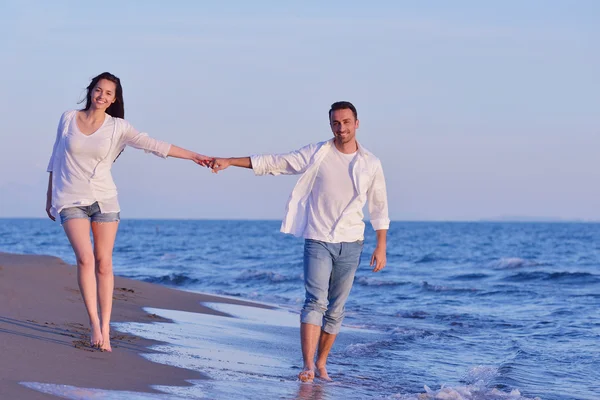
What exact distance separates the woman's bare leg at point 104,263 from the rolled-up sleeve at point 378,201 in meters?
1.89

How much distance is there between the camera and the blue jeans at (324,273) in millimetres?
5695

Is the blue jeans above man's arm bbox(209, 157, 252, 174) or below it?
below

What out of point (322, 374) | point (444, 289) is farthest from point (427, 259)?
point (322, 374)

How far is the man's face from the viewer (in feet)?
18.7

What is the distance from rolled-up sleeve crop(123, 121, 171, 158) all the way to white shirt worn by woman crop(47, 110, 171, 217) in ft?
0.12

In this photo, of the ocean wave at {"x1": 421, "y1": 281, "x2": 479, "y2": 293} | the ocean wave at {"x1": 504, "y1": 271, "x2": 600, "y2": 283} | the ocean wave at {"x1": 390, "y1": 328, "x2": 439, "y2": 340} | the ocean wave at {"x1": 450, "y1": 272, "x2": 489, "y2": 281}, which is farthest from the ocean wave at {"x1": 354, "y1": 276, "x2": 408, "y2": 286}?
the ocean wave at {"x1": 390, "y1": 328, "x2": 439, "y2": 340}

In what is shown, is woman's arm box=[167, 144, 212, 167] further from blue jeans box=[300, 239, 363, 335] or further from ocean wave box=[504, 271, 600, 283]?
ocean wave box=[504, 271, 600, 283]

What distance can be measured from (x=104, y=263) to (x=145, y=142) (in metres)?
0.92

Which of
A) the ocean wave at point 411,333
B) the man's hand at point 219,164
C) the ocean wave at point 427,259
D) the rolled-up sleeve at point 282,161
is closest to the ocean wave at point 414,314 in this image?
the ocean wave at point 411,333

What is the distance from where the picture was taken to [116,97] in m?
5.64

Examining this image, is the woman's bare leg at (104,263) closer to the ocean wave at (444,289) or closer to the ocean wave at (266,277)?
the ocean wave at (444,289)

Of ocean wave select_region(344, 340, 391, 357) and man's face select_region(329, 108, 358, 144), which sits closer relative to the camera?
man's face select_region(329, 108, 358, 144)

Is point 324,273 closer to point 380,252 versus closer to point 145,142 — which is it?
point 380,252

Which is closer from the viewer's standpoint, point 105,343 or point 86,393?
point 86,393
